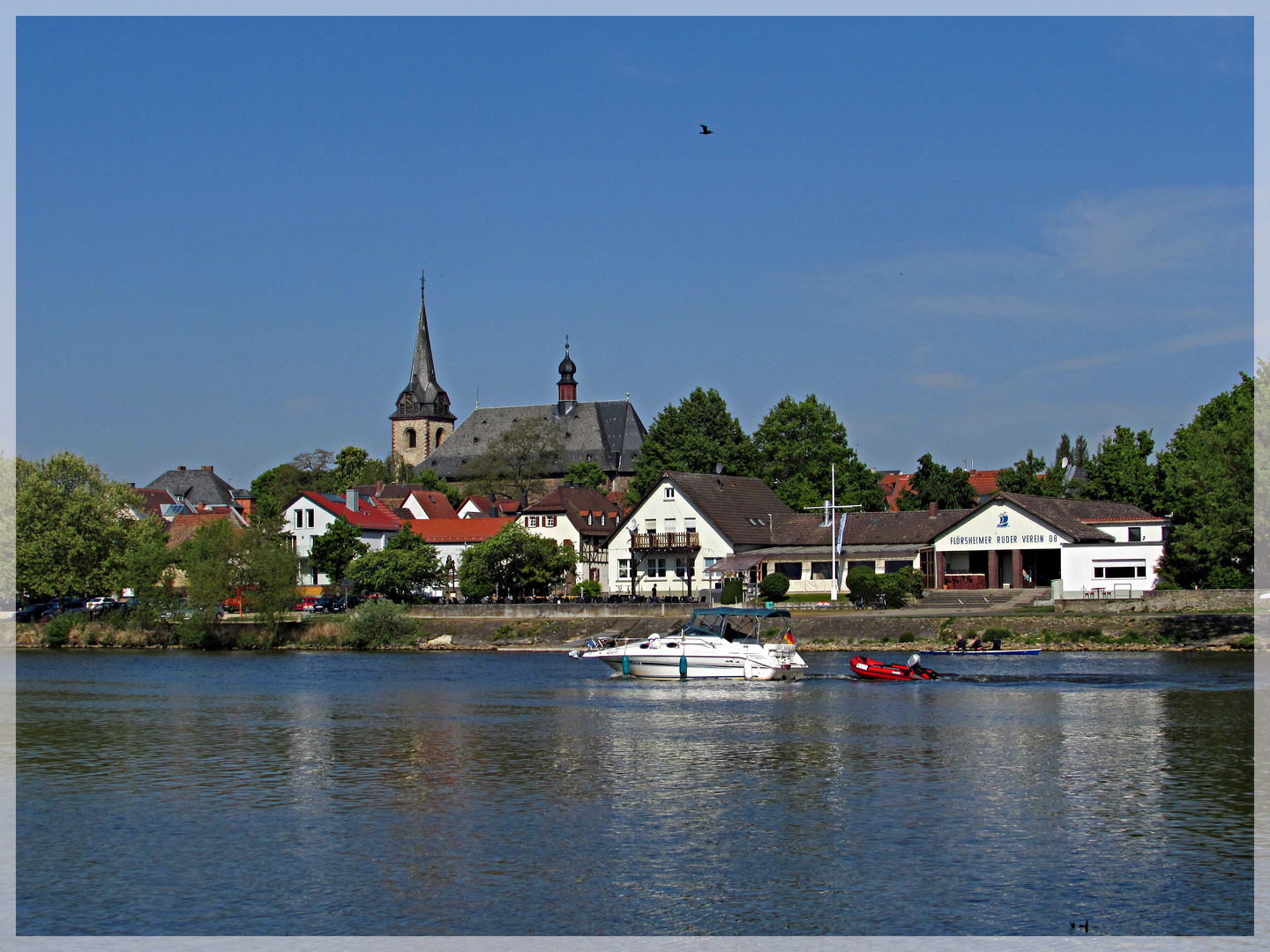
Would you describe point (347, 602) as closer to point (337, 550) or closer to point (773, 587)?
point (337, 550)

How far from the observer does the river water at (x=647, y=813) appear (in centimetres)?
2053

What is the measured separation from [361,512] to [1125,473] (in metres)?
59.5

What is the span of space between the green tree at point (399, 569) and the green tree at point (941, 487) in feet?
126

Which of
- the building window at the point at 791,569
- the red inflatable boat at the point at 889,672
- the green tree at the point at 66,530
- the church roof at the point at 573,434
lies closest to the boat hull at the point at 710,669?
the red inflatable boat at the point at 889,672

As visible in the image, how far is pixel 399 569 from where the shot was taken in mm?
91062

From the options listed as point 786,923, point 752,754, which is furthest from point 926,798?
point 786,923

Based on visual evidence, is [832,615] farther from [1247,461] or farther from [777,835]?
[777,835]

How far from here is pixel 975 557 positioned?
88312mm

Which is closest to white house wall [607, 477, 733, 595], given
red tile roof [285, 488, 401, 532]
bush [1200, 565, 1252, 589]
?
red tile roof [285, 488, 401, 532]

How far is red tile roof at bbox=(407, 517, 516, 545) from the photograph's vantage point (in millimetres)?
109812

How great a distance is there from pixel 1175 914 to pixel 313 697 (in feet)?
123

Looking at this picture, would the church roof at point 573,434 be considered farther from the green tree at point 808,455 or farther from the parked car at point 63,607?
the parked car at point 63,607

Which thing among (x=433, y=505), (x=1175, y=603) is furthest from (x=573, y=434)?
(x=1175, y=603)

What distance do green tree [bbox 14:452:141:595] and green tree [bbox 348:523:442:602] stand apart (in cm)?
1521
